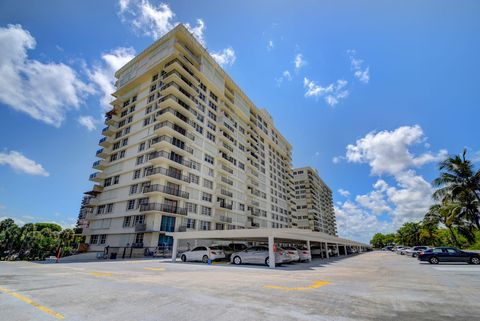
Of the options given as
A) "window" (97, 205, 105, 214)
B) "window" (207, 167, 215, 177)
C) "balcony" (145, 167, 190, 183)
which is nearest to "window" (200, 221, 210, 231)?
"balcony" (145, 167, 190, 183)

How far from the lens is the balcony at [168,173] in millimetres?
34003

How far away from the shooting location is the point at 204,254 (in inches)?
814

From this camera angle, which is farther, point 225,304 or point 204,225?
point 204,225

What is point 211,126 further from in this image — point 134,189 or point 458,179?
point 458,179

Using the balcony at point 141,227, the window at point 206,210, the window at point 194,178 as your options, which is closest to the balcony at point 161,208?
the balcony at point 141,227

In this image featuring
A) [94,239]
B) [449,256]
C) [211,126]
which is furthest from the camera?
[211,126]

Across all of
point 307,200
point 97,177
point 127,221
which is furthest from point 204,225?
point 307,200

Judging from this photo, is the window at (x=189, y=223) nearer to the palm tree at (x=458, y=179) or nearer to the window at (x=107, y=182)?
the window at (x=107, y=182)

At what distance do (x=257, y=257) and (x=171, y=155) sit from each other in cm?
2347

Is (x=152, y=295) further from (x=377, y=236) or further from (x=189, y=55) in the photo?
(x=377, y=236)

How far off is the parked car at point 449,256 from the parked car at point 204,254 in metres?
19.5

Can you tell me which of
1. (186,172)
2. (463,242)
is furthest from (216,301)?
(463,242)

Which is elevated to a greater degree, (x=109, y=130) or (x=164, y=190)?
(x=109, y=130)

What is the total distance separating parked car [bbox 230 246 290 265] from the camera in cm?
1818
